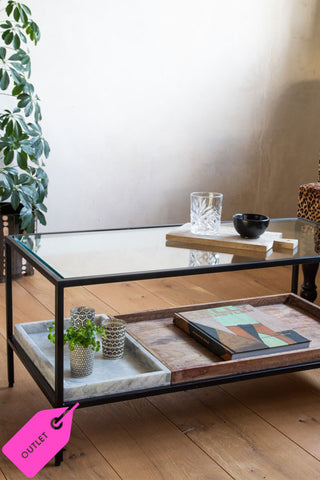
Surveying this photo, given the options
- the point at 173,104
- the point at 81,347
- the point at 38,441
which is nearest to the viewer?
the point at 38,441

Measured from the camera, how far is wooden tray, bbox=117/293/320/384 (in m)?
1.50

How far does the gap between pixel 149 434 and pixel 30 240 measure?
581 millimetres

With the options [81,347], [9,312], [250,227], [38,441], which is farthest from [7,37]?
[38,441]

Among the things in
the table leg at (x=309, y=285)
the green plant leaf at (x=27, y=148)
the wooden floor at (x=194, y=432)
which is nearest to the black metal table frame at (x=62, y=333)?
the wooden floor at (x=194, y=432)

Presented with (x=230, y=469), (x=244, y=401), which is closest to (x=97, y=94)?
(x=244, y=401)

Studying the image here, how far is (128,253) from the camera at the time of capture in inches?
62.1

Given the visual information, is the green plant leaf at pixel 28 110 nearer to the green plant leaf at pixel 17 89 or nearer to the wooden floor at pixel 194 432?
the green plant leaf at pixel 17 89

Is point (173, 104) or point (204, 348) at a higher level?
point (173, 104)

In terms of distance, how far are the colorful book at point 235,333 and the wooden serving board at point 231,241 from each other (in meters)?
0.22

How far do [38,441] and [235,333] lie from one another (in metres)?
0.60

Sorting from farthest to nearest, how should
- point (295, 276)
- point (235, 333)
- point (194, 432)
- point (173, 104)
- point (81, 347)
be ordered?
point (173, 104)
point (295, 276)
point (235, 333)
point (194, 432)
point (81, 347)

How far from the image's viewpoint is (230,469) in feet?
4.53

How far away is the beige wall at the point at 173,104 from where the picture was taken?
295 centimetres

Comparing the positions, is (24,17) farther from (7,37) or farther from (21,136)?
(21,136)
